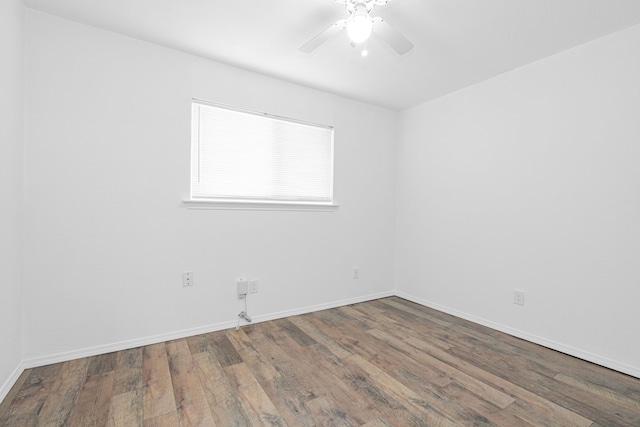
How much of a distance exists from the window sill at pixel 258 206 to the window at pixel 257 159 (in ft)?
0.05

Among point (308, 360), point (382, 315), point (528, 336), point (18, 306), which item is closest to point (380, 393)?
point (308, 360)

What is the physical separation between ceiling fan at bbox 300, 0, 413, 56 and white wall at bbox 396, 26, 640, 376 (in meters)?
1.46

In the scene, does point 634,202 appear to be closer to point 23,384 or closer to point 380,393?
point 380,393

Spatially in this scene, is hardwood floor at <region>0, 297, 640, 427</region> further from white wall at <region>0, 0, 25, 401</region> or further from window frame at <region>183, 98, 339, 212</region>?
window frame at <region>183, 98, 339, 212</region>

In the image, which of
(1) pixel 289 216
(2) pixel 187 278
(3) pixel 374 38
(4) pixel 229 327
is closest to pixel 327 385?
(4) pixel 229 327

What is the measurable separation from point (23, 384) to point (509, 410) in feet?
9.03

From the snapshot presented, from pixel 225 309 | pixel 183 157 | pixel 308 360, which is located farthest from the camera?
pixel 225 309

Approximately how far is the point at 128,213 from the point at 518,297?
3.24m

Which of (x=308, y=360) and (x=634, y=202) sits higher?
(x=634, y=202)

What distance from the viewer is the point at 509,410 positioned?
1.58 m

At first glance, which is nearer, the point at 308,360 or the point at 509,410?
the point at 509,410

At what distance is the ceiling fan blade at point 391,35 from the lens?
1625 millimetres

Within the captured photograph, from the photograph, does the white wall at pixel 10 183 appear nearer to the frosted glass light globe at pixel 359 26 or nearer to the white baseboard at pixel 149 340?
the white baseboard at pixel 149 340

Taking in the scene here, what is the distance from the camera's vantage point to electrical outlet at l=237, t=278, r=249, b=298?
264cm
